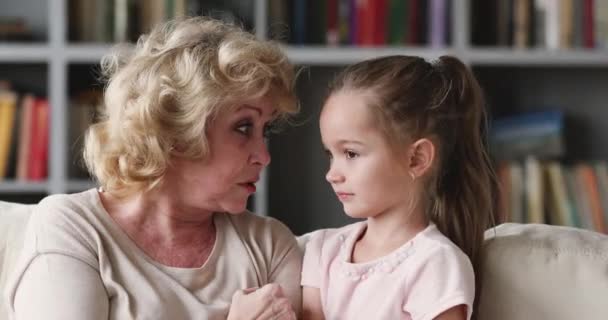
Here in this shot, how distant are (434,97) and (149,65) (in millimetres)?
474

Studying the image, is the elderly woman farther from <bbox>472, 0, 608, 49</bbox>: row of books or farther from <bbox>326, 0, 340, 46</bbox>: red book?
<bbox>472, 0, 608, 49</bbox>: row of books

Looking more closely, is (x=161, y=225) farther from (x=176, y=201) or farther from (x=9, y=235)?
(x=9, y=235)

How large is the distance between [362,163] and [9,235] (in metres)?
0.66

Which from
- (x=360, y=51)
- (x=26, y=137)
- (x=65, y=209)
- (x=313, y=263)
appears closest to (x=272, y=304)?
(x=313, y=263)

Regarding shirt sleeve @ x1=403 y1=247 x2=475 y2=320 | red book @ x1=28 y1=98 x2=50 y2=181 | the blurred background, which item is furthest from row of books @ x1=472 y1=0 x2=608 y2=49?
shirt sleeve @ x1=403 y1=247 x2=475 y2=320

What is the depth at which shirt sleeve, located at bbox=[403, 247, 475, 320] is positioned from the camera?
144 centimetres

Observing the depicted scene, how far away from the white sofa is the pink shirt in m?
0.11

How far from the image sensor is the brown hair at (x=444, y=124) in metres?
1.53

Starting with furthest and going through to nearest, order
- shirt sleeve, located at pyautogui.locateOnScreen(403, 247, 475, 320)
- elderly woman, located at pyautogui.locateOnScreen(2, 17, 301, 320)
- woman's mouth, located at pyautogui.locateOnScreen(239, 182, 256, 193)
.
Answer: woman's mouth, located at pyautogui.locateOnScreen(239, 182, 256, 193), elderly woman, located at pyautogui.locateOnScreen(2, 17, 301, 320), shirt sleeve, located at pyautogui.locateOnScreen(403, 247, 475, 320)

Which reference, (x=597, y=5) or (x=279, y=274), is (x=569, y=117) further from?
(x=279, y=274)

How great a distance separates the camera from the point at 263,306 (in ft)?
5.02

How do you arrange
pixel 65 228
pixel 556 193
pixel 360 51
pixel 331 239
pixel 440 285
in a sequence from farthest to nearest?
pixel 556 193, pixel 360 51, pixel 331 239, pixel 65 228, pixel 440 285

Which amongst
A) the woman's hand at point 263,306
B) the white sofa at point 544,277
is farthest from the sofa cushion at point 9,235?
the woman's hand at point 263,306

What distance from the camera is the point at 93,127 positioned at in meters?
1.72
